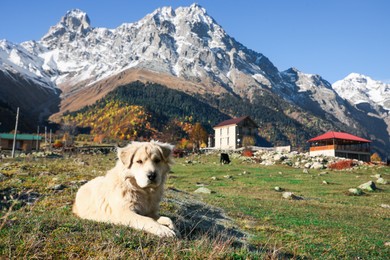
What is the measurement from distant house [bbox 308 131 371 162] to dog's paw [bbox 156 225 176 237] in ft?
270

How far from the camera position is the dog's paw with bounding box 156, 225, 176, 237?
23.0 ft

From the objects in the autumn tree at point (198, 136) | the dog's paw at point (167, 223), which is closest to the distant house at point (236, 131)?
the autumn tree at point (198, 136)

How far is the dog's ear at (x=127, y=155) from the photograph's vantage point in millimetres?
8812

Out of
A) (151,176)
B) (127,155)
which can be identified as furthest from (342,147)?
(151,176)

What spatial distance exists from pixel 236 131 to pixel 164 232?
109665 mm

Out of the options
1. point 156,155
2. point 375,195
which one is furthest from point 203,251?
point 375,195

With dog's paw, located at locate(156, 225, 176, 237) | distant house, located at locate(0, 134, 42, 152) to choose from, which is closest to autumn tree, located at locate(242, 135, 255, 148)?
distant house, located at locate(0, 134, 42, 152)

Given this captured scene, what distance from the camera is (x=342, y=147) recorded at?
90.2m

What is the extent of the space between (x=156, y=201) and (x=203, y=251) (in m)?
3.37

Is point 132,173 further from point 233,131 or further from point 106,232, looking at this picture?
point 233,131

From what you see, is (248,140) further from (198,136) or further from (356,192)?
(356,192)

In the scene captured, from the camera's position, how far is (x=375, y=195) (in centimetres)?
2645

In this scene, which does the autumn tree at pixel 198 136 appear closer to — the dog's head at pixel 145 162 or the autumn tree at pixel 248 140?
the autumn tree at pixel 248 140

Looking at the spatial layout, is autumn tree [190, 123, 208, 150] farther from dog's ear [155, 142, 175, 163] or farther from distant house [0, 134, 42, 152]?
dog's ear [155, 142, 175, 163]
